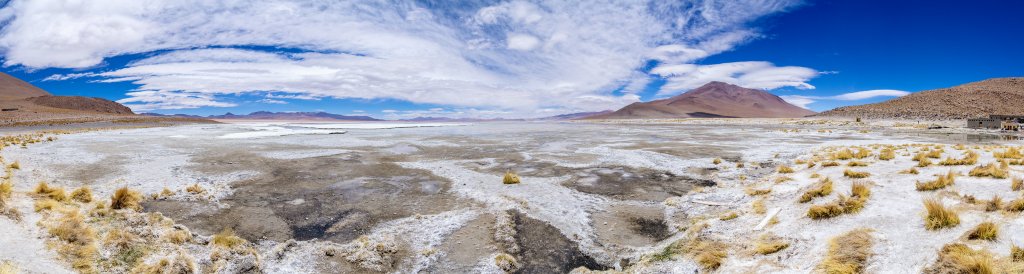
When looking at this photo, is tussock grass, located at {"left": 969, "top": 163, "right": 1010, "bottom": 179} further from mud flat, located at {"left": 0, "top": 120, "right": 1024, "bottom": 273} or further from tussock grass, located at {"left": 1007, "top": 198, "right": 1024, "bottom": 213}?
tussock grass, located at {"left": 1007, "top": 198, "right": 1024, "bottom": 213}

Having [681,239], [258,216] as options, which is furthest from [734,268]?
[258,216]

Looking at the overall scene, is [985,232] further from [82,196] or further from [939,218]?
[82,196]

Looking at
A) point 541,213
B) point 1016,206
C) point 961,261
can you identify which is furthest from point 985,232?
point 541,213

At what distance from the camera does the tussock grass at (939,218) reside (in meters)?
5.57

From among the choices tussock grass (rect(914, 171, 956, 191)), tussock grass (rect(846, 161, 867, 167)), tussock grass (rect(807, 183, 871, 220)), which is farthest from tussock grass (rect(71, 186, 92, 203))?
tussock grass (rect(846, 161, 867, 167))

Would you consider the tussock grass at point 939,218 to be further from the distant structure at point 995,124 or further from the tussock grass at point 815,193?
the distant structure at point 995,124

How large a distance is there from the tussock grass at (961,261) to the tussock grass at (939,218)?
0.93m

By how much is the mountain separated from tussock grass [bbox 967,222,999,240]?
92.9 metres

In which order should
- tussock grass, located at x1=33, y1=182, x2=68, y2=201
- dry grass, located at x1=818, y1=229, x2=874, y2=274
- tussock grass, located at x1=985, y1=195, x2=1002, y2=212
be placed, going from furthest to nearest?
1. tussock grass, located at x1=33, y1=182, x2=68, y2=201
2. tussock grass, located at x1=985, y1=195, x2=1002, y2=212
3. dry grass, located at x1=818, y1=229, x2=874, y2=274

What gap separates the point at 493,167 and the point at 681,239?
9759 millimetres

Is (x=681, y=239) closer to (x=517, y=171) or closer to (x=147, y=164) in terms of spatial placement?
(x=517, y=171)

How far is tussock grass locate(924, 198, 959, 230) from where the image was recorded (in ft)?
18.3

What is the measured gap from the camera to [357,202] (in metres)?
10.4

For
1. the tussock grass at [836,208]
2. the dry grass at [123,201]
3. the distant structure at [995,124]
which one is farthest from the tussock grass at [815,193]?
the distant structure at [995,124]
